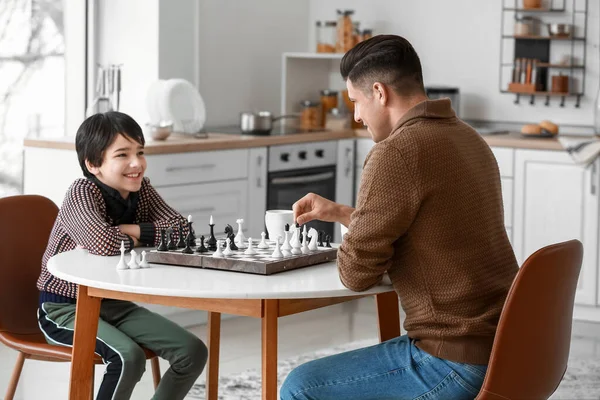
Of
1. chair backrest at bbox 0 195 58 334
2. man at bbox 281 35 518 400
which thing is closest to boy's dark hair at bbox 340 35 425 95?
man at bbox 281 35 518 400

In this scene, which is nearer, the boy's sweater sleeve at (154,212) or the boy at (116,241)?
the boy at (116,241)

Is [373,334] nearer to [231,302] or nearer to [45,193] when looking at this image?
[45,193]

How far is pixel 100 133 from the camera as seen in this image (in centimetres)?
286

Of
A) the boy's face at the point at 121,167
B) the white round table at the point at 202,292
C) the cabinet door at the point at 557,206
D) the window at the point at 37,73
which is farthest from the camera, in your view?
the cabinet door at the point at 557,206

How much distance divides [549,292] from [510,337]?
5.1 inches

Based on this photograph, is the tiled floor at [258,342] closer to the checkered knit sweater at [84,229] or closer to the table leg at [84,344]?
the checkered knit sweater at [84,229]

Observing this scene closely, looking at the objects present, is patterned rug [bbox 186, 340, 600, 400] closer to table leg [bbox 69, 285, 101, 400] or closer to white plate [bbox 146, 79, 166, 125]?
table leg [bbox 69, 285, 101, 400]

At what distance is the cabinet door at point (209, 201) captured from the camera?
4.49m

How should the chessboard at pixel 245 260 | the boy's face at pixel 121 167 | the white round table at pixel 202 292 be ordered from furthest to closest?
the boy's face at pixel 121 167 < the chessboard at pixel 245 260 < the white round table at pixel 202 292

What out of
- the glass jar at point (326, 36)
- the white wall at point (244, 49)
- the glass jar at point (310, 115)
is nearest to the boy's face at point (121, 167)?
the white wall at point (244, 49)

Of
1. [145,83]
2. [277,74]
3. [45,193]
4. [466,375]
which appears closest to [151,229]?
[466,375]

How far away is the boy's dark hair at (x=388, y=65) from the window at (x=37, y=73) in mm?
2880

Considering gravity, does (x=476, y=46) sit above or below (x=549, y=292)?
above

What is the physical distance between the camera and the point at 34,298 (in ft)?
9.84
